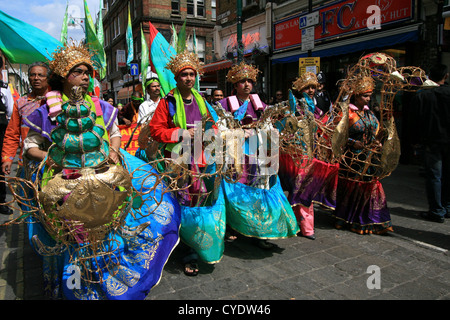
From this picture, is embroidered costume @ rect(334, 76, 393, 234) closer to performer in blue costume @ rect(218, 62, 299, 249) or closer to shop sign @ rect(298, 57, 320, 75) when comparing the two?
performer in blue costume @ rect(218, 62, 299, 249)

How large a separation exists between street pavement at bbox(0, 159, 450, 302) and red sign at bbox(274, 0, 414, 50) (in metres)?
6.11

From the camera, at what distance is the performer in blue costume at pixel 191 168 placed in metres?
2.99

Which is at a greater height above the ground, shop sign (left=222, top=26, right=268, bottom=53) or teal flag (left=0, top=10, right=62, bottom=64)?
shop sign (left=222, top=26, right=268, bottom=53)

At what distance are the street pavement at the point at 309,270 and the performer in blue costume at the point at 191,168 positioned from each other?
11.6 inches

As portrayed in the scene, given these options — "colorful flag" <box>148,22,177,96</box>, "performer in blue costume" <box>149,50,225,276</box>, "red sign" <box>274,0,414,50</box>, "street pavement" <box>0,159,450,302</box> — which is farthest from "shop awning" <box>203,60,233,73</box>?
"performer in blue costume" <box>149,50,225,276</box>

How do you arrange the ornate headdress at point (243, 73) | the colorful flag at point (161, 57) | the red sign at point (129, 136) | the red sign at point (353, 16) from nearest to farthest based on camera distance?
the ornate headdress at point (243, 73) < the colorful flag at point (161, 57) < the red sign at point (129, 136) < the red sign at point (353, 16)

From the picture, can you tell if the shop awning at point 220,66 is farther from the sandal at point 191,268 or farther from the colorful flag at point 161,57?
the sandal at point 191,268

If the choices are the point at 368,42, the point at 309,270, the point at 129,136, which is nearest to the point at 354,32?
the point at 368,42

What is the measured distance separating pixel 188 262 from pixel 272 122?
1.61 m

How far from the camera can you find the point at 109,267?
237 cm

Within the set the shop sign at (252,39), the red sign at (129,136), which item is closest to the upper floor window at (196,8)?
the shop sign at (252,39)

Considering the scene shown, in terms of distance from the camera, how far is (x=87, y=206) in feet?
6.29

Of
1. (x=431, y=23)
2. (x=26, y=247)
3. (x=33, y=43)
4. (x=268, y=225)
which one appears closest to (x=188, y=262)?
(x=268, y=225)

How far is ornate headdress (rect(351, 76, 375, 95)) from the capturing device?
4.15 m
